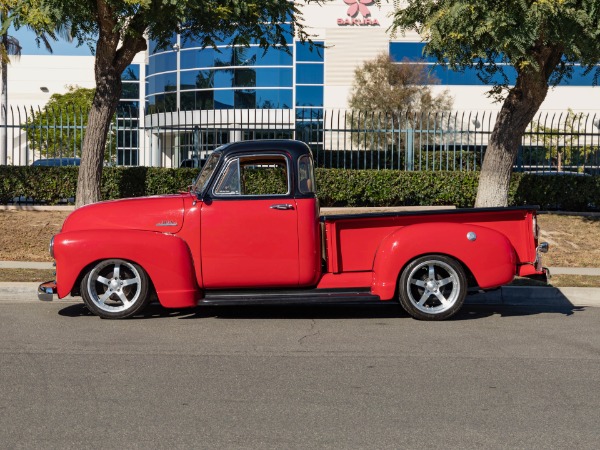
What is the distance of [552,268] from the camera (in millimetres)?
13680

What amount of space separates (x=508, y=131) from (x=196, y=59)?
119ft

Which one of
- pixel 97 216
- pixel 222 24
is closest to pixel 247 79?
pixel 222 24

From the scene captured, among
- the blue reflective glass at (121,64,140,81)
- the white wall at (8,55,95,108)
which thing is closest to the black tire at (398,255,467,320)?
the blue reflective glass at (121,64,140,81)

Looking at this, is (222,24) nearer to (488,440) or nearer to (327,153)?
(327,153)

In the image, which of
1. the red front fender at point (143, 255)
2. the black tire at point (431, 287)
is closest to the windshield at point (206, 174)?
the red front fender at point (143, 255)

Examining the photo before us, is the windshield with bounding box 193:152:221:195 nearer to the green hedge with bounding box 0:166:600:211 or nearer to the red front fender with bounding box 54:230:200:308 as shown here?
the red front fender with bounding box 54:230:200:308

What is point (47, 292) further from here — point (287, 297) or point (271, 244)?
point (287, 297)

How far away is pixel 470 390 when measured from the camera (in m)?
6.37

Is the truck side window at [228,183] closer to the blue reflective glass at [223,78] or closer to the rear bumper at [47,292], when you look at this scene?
the rear bumper at [47,292]

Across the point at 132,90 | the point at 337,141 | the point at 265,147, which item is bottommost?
the point at 265,147

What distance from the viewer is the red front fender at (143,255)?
29.6 feet

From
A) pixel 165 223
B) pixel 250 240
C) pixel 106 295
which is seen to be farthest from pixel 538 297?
pixel 106 295

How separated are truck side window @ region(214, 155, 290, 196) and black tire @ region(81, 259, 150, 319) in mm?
1233

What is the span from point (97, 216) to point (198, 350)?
7.58ft
